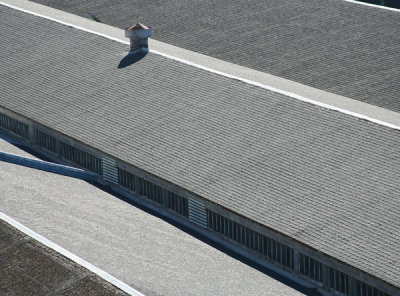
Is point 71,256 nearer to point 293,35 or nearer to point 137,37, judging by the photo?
point 137,37

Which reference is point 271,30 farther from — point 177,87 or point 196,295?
point 196,295

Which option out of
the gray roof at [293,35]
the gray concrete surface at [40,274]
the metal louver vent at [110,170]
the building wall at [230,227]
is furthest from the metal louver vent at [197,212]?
the gray roof at [293,35]

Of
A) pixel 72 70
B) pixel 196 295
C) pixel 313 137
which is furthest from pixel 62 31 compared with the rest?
pixel 196 295

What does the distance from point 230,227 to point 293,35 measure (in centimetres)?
1971

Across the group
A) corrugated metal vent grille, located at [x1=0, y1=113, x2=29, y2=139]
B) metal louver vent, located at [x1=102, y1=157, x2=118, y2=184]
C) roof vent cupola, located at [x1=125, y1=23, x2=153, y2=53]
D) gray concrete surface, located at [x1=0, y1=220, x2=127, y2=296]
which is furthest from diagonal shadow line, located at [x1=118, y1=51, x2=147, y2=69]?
gray concrete surface, located at [x1=0, y1=220, x2=127, y2=296]

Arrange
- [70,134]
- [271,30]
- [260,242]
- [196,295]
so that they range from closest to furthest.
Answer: [196,295] < [260,242] < [70,134] < [271,30]

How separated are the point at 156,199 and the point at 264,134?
4.57m

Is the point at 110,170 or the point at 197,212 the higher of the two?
the point at 197,212

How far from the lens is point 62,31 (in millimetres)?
42812

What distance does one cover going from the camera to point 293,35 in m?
46.1

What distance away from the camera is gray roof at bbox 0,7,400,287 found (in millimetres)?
26517

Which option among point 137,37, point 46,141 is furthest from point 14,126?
point 137,37

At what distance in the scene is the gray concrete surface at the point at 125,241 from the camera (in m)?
25.5

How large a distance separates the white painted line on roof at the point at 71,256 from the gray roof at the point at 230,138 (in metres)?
5.35
